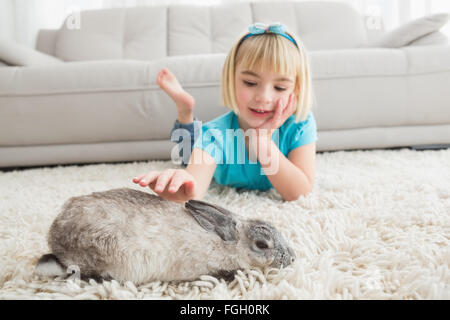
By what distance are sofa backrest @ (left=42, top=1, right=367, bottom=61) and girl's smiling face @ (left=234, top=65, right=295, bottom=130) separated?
1474 millimetres

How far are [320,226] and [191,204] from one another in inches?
11.0

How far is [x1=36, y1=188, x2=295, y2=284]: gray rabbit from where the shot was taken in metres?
0.40

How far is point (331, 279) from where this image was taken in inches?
16.5

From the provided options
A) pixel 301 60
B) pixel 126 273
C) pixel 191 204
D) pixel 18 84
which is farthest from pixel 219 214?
pixel 18 84

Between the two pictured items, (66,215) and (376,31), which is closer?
(66,215)

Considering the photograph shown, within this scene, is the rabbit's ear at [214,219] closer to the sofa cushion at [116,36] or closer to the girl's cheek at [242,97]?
the girl's cheek at [242,97]

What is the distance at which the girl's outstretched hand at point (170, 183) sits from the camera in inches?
17.6

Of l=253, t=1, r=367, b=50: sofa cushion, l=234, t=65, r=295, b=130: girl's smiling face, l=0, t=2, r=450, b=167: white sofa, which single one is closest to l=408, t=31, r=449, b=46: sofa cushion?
l=0, t=2, r=450, b=167: white sofa

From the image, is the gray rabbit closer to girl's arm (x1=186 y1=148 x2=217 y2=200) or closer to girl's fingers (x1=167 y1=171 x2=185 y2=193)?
girl's fingers (x1=167 y1=171 x2=185 y2=193)

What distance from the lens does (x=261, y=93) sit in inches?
29.0

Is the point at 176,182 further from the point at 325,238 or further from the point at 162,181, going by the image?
the point at 325,238

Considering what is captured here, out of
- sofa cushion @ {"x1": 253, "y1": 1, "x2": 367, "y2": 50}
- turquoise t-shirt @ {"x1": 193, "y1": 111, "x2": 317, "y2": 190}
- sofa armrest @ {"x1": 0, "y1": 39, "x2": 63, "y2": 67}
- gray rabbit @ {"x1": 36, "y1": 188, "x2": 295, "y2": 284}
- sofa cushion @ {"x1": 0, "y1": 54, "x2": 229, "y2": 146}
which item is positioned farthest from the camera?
sofa cushion @ {"x1": 253, "y1": 1, "x2": 367, "y2": 50}

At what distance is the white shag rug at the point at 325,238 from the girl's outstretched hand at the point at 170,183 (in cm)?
13

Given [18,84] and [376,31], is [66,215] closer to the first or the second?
[18,84]
